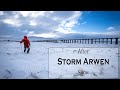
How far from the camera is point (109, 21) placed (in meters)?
2.59

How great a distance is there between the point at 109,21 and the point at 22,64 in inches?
59.9

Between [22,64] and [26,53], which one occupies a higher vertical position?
[26,53]

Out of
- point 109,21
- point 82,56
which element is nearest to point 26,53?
point 82,56

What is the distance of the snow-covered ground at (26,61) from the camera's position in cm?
252

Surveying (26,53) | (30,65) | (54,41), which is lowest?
(30,65)

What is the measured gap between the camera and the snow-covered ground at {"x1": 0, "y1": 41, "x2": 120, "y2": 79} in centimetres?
252

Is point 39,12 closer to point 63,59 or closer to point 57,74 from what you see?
point 63,59

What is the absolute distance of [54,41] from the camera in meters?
2.62

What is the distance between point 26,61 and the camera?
8.53 feet
